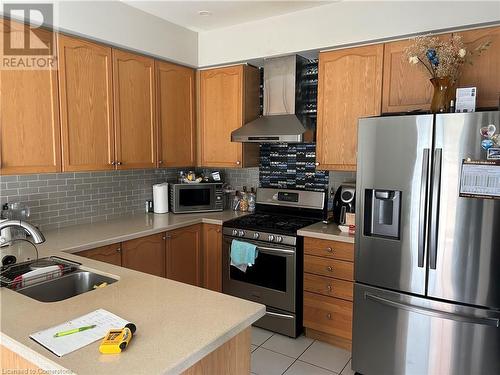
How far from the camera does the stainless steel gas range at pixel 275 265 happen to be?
2.86 m

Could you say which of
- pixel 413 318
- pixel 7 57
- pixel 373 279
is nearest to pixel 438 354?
pixel 413 318

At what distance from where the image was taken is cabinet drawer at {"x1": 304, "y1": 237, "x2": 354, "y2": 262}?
2.63 meters

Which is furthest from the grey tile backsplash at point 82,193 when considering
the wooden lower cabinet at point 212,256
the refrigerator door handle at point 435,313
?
the refrigerator door handle at point 435,313

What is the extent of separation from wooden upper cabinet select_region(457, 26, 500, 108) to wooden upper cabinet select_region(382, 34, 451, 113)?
0.19m

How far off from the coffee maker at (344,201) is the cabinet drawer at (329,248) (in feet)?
0.85

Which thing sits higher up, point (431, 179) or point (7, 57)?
point (7, 57)

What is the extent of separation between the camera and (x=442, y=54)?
7.29 feet

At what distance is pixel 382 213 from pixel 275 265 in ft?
3.30

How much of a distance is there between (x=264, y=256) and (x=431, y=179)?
1405mm

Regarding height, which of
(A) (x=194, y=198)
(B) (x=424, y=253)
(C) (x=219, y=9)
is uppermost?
(C) (x=219, y=9)

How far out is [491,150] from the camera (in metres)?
1.88

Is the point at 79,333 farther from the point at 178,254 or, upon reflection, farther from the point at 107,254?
the point at 178,254

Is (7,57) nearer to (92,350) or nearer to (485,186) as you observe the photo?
(92,350)

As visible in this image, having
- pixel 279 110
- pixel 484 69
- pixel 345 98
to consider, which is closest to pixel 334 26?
pixel 345 98
